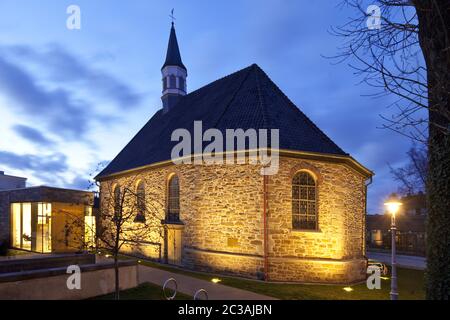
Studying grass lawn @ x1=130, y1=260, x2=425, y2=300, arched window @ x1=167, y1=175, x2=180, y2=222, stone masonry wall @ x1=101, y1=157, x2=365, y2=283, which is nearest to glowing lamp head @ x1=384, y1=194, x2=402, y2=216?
grass lawn @ x1=130, y1=260, x2=425, y2=300

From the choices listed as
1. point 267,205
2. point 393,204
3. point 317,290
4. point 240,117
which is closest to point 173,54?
point 240,117

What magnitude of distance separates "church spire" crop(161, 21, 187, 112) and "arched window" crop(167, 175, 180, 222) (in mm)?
11126

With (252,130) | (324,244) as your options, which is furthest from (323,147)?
(324,244)

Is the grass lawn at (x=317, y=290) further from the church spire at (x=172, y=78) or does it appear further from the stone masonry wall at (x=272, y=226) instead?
the church spire at (x=172, y=78)

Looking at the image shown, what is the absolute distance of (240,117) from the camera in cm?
1543

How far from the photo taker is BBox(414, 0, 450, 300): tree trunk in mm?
5730

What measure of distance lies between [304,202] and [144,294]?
7600 mm

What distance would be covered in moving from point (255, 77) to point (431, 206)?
13.0 m

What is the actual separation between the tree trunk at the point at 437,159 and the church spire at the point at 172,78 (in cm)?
2241

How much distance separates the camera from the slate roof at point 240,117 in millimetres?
14577

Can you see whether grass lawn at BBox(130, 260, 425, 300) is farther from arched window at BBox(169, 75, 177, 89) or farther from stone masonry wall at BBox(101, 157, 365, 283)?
arched window at BBox(169, 75, 177, 89)

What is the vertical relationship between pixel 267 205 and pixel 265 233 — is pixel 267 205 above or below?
above

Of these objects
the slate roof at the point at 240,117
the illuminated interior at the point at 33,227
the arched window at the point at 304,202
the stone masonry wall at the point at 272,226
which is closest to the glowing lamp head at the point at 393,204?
the stone masonry wall at the point at 272,226

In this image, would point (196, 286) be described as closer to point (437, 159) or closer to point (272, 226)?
point (272, 226)
